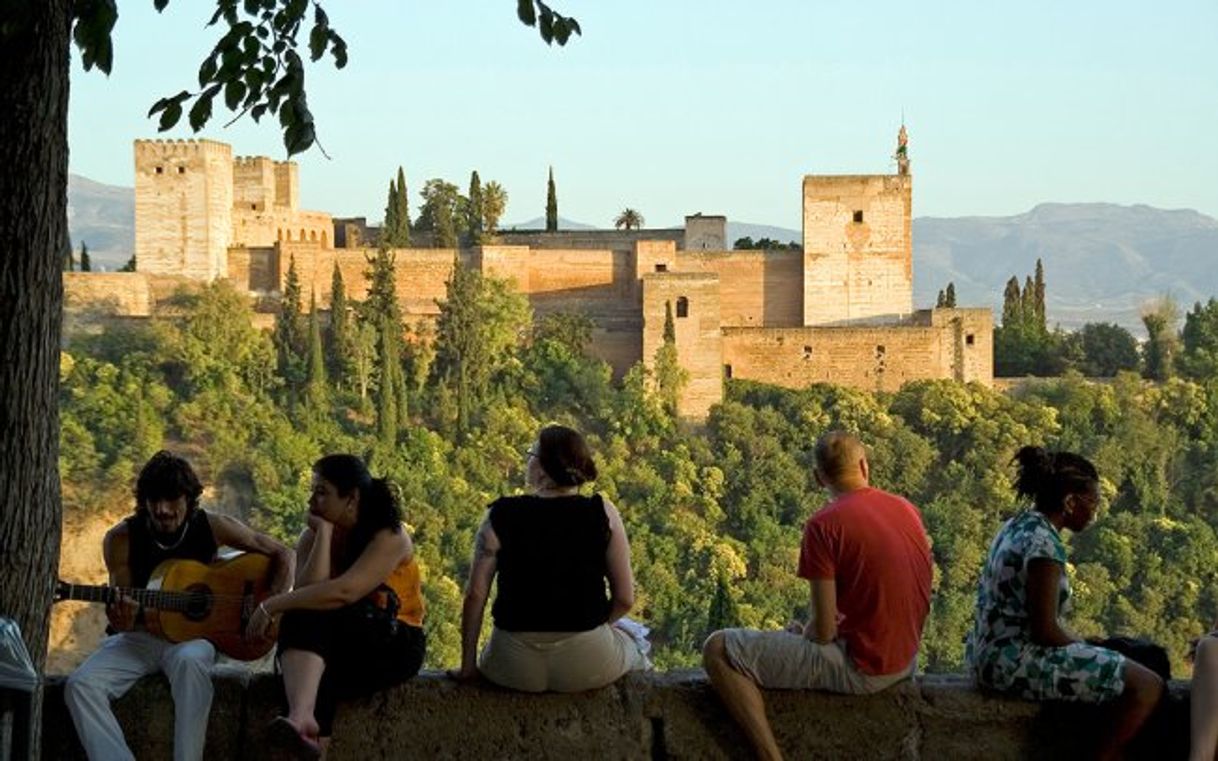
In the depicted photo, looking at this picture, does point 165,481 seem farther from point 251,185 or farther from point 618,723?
point 251,185

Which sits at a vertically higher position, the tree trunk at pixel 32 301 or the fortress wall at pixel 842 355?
the tree trunk at pixel 32 301

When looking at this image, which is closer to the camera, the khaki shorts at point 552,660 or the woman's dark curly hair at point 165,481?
the khaki shorts at point 552,660

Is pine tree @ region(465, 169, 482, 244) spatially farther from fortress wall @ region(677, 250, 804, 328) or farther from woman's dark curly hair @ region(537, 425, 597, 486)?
woman's dark curly hair @ region(537, 425, 597, 486)

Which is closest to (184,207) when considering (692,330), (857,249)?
(692,330)

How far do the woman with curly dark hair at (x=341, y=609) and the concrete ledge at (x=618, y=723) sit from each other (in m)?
0.13

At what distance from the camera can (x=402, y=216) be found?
1762 inches

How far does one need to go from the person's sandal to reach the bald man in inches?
39.2

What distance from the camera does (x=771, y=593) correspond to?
3875cm

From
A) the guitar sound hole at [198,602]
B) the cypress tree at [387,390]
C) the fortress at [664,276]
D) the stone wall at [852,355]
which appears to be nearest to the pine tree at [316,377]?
the cypress tree at [387,390]

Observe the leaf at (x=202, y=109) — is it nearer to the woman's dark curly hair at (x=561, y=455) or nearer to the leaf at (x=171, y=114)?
the leaf at (x=171, y=114)

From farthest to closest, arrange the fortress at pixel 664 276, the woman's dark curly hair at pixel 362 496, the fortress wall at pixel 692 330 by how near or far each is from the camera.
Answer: the fortress at pixel 664 276
the fortress wall at pixel 692 330
the woman's dark curly hair at pixel 362 496

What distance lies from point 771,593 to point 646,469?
128 inches

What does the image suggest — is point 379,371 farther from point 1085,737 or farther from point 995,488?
point 1085,737

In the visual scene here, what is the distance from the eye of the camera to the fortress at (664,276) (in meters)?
41.6
